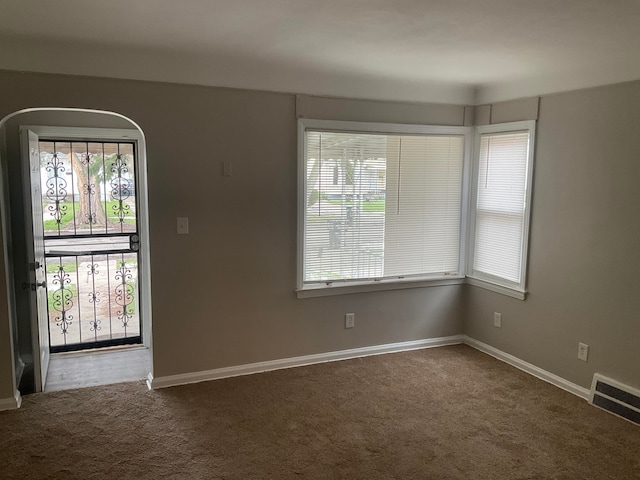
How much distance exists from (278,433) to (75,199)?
2.86 m

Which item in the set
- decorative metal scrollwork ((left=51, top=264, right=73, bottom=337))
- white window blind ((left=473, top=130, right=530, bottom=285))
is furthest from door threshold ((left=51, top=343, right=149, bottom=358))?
white window blind ((left=473, top=130, right=530, bottom=285))

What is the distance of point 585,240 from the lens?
340 cm

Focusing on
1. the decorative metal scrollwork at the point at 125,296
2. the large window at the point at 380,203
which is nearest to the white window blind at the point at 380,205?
the large window at the point at 380,203

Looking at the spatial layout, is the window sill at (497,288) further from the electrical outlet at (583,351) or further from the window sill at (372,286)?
the electrical outlet at (583,351)

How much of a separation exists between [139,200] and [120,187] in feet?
0.73

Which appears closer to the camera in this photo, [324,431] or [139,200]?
[324,431]

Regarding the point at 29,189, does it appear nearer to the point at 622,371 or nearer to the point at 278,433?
the point at 278,433

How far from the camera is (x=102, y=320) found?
15.6 ft

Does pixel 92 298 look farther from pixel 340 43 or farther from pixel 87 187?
pixel 340 43

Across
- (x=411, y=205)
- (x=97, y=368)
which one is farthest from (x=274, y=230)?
(x=97, y=368)

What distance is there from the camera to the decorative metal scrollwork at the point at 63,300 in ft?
15.0

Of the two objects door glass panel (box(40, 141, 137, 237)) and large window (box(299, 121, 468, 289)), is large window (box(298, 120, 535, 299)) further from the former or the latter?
door glass panel (box(40, 141, 137, 237))

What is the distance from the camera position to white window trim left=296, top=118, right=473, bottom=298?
12.4ft

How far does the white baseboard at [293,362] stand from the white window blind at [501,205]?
80 cm
